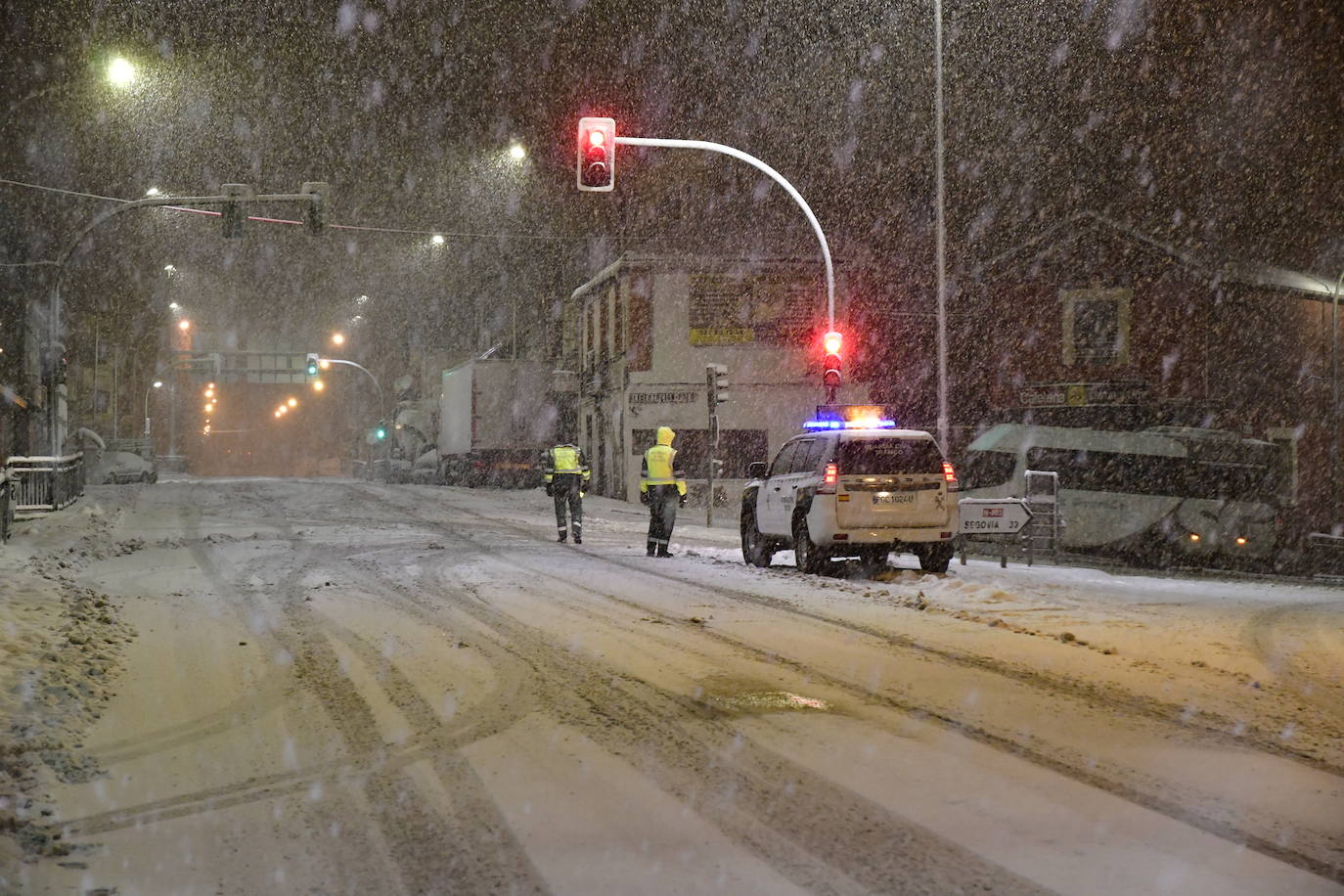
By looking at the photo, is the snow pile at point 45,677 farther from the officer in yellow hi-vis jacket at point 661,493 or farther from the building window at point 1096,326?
the building window at point 1096,326

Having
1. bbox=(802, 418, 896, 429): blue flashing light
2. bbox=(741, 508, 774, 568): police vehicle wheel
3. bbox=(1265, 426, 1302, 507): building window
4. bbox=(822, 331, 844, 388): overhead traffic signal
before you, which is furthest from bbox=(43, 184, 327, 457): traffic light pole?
bbox=(1265, 426, 1302, 507): building window

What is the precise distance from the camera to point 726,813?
498 cm

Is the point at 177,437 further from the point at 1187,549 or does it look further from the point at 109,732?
the point at 109,732

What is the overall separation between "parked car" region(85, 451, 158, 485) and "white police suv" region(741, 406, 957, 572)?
41.5 meters

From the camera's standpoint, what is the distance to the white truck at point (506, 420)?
1672 inches

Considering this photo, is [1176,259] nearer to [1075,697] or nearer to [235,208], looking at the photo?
[235,208]

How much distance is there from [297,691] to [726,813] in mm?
3685

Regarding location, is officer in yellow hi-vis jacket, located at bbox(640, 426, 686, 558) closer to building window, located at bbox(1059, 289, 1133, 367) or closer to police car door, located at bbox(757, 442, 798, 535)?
police car door, located at bbox(757, 442, 798, 535)

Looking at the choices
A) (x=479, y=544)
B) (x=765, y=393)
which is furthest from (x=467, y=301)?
(x=479, y=544)

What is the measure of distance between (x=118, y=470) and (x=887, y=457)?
42942 mm

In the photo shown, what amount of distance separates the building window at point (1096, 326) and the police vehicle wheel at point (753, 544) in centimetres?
2327

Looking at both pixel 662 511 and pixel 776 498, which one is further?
pixel 662 511

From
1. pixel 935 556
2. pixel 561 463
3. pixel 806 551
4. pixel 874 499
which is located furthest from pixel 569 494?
pixel 935 556

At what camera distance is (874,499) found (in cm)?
1448
